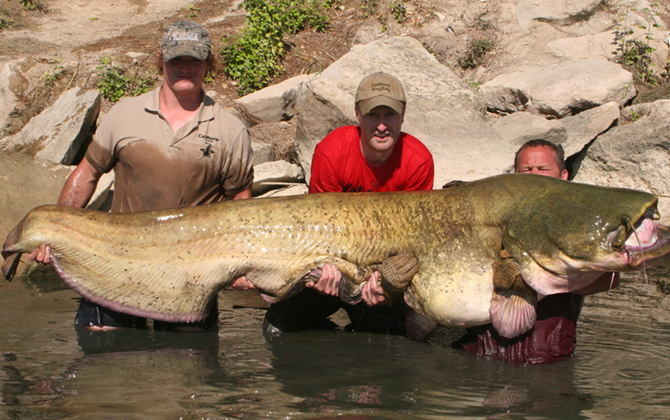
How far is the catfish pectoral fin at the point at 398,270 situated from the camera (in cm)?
357

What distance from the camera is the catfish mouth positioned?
307 cm

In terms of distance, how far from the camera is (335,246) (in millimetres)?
3666

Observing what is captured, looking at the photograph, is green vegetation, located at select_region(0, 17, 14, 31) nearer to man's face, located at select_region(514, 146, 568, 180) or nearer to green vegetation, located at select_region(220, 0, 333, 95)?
green vegetation, located at select_region(220, 0, 333, 95)

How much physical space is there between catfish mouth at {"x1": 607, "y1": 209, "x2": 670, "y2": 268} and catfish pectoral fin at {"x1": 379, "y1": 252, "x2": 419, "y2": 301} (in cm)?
104

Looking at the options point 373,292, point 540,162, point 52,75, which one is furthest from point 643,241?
point 52,75

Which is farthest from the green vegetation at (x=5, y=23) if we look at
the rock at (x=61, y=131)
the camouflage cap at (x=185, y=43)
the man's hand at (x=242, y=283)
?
the man's hand at (x=242, y=283)

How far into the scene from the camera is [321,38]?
12266 millimetres

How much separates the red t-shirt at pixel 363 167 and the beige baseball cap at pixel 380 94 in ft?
0.99

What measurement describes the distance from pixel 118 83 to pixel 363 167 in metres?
7.68

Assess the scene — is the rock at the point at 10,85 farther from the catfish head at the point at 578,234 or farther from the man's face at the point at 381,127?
the catfish head at the point at 578,234

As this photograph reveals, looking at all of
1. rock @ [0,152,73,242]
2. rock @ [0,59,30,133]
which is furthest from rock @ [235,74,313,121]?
rock @ [0,59,30,133]

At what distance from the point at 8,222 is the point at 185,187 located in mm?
3117

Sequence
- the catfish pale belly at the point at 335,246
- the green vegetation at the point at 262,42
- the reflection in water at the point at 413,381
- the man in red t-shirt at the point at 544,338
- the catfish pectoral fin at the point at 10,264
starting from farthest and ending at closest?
the green vegetation at the point at 262,42
the man in red t-shirt at the point at 544,338
the catfish pectoral fin at the point at 10,264
the catfish pale belly at the point at 335,246
the reflection in water at the point at 413,381

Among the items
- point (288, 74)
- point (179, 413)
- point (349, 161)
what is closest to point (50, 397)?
point (179, 413)
